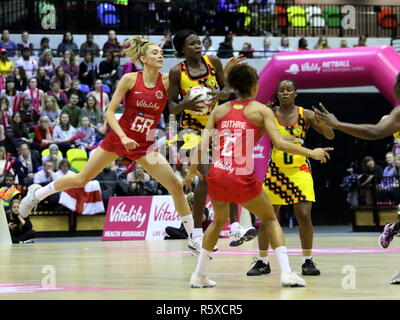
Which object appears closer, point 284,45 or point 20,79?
point 20,79

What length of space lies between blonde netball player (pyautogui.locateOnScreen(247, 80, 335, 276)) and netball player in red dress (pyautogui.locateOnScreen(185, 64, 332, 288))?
1.37 m

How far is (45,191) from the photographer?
38.6ft

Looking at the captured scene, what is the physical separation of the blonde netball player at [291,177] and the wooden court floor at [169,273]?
33 cm

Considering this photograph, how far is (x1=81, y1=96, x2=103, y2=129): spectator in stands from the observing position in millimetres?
21578

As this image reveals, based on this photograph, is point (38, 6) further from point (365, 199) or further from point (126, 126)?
point (126, 126)

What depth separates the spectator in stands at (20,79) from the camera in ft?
72.6

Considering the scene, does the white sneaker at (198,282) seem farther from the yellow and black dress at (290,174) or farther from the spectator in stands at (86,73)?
the spectator in stands at (86,73)

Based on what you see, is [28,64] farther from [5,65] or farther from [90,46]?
[90,46]

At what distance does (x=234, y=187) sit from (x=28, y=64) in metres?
16.1

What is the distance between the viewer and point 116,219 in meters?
18.9

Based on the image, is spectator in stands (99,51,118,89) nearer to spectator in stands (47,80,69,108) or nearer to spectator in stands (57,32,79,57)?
spectator in stands (57,32,79,57)

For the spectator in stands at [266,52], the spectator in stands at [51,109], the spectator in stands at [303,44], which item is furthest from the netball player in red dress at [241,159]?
the spectator in stands at [266,52]

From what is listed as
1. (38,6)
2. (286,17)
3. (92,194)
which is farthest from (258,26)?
(92,194)

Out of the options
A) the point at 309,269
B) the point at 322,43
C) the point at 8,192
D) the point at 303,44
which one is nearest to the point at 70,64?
the point at 8,192
